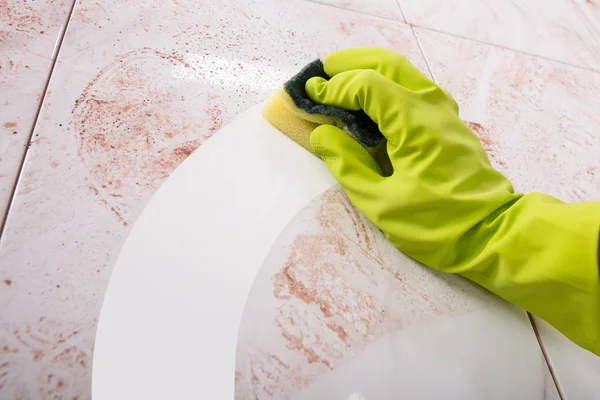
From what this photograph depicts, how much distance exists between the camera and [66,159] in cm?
55

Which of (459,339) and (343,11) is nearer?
(459,339)

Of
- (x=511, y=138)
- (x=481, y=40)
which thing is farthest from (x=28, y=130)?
(x=481, y=40)

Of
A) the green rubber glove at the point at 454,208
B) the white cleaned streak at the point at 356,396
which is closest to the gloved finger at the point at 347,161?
the green rubber glove at the point at 454,208

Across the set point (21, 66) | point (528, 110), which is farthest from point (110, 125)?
point (528, 110)

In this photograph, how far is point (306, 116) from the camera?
593mm

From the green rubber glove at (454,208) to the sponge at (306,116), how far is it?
13mm

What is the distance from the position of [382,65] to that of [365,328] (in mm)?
360

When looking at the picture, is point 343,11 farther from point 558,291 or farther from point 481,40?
→ point 558,291

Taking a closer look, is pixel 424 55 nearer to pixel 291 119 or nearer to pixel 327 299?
pixel 291 119

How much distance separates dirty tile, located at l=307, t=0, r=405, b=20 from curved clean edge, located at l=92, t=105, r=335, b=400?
39 centimetres

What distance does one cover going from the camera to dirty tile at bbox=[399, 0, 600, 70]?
3.04 feet

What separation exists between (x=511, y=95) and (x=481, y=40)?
0.55ft

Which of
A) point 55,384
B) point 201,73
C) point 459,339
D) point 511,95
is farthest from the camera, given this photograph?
point 511,95

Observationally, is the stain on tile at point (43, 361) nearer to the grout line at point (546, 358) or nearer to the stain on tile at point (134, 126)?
the stain on tile at point (134, 126)
